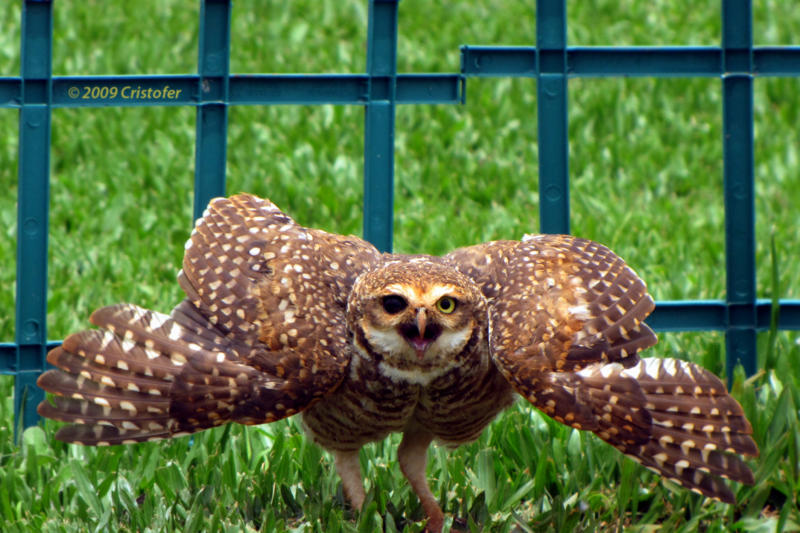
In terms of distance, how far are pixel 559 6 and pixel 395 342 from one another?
1582 millimetres

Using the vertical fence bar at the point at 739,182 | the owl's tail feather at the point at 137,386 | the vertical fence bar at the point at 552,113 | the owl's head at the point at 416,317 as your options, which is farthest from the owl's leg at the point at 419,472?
the vertical fence bar at the point at 739,182

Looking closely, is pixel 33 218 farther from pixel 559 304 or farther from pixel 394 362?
pixel 559 304

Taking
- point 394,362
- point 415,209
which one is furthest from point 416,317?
point 415,209

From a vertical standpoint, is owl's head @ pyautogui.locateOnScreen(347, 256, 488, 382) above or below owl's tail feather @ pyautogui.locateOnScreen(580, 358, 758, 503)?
above

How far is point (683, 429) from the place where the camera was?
3344 mm

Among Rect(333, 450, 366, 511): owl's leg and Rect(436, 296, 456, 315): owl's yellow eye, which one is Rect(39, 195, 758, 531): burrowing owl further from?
Rect(333, 450, 366, 511): owl's leg

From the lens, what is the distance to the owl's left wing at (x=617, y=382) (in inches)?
→ 131

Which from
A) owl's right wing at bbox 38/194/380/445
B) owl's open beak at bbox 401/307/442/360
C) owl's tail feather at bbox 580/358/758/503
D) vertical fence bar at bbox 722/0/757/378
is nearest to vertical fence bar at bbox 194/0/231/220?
owl's right wing at bbox 38/194/380/445

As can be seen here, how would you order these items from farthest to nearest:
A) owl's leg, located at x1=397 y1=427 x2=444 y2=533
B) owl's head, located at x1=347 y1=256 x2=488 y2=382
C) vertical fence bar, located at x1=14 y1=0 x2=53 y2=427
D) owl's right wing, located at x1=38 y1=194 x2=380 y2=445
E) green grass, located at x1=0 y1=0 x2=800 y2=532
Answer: vertical fence bar, located at x1=14 y1=0 x2=53 y2=427 < green grass, located at x1=0 y1=0 x2=800 y2=532 < owl's leg, located at x1=397 y1=427 x2=444 y2=533 < owl's right wing, located at x1=38 y1=194 x2=380 y2=445 < owl's head, located at x1=347 y1=256 x2=488 y2=382

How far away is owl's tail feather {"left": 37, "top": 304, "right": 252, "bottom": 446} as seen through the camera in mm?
3391

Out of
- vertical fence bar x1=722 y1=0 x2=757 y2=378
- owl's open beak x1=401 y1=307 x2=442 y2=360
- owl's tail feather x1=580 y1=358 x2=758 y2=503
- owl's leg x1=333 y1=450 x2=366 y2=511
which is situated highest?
vertical fence bar x1=722 y1=0 x2=757 y2=378

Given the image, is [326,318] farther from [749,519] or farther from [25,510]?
[749,519]

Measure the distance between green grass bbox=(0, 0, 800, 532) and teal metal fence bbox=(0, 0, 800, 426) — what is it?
19.2 inches

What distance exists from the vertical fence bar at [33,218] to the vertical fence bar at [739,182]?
8.56 feet
